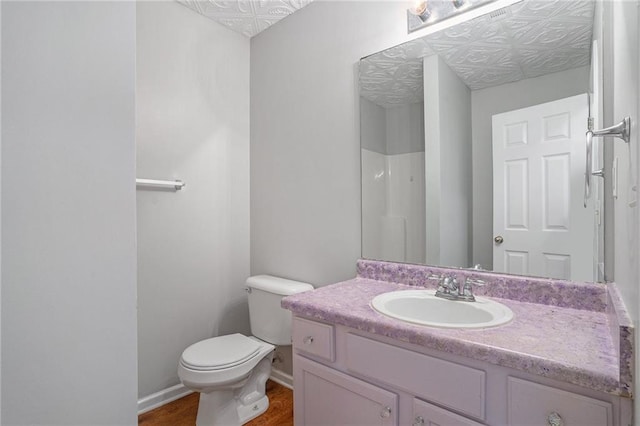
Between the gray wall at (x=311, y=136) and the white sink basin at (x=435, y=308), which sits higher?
the gray wall at (x=311, y=136)

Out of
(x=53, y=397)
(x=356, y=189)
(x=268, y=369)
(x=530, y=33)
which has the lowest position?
(x=268, y=369)

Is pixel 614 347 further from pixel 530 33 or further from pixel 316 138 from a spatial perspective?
pixel 316 138

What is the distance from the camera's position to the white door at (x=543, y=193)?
45.1 inches

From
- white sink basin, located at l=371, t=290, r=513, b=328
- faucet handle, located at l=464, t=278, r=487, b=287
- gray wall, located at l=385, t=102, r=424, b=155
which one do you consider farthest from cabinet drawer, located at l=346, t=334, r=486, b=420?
gray wall, located at l=385, t=102, r=424, b=155

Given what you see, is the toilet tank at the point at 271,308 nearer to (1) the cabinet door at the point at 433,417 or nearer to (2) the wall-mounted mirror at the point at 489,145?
(2) the wall-mounted mirror at the point at 489,145

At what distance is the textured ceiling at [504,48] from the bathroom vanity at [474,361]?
81 centimetres

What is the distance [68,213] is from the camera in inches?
27.0

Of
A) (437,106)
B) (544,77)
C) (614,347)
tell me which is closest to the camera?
(614,347)

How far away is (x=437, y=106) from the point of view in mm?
1481

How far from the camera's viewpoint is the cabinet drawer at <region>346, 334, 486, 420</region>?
0.86 metres

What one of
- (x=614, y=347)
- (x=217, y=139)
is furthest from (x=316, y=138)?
(x=614, y=347)

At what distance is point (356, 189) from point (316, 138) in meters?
0.43

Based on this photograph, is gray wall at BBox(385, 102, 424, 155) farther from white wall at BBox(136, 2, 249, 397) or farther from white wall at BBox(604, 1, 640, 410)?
white wall at BBox(136, 2, 249, 397)

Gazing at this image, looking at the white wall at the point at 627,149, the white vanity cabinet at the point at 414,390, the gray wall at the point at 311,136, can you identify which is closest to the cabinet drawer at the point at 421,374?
the white vanity cabinet at the point at 414,390
